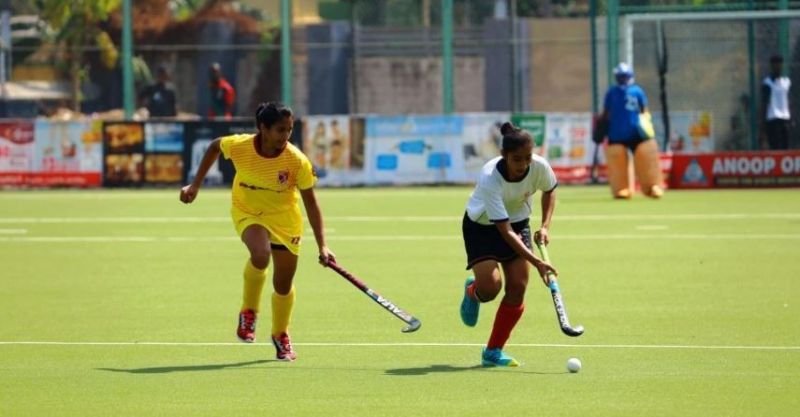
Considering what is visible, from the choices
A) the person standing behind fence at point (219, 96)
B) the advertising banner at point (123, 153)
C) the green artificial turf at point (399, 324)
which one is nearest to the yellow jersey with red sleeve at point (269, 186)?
the green artificial turf at point (399, 324)

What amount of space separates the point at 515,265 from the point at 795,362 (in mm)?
1789

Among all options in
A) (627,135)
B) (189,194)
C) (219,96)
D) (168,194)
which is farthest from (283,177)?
(219,96)

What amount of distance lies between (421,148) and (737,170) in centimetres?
531

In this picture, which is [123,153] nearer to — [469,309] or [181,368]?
[469,309]

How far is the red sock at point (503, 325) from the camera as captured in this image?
33.7ft

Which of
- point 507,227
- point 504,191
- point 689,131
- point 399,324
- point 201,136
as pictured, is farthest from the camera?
point 201,136

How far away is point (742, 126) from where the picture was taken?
30.1m

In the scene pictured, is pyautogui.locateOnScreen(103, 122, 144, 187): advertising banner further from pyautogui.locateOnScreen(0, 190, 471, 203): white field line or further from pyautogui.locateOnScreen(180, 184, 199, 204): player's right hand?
pyautogui.locateOnScreen(180, 184, 199, 204): player's right hand

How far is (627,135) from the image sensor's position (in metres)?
25.3

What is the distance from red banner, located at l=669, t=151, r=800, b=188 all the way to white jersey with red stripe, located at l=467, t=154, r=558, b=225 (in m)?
17.9

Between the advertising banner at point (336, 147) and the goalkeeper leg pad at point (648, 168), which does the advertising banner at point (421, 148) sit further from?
the goalkeeper leg pad at point (648, 168)

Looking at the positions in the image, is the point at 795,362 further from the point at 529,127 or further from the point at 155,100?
the point at 155,100

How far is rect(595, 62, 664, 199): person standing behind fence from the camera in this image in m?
25.1


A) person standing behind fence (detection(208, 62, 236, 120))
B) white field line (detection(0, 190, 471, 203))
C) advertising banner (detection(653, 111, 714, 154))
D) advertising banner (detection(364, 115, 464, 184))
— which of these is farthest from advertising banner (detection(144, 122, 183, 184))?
advertising banner (detection(653, 111, 714, 154))
